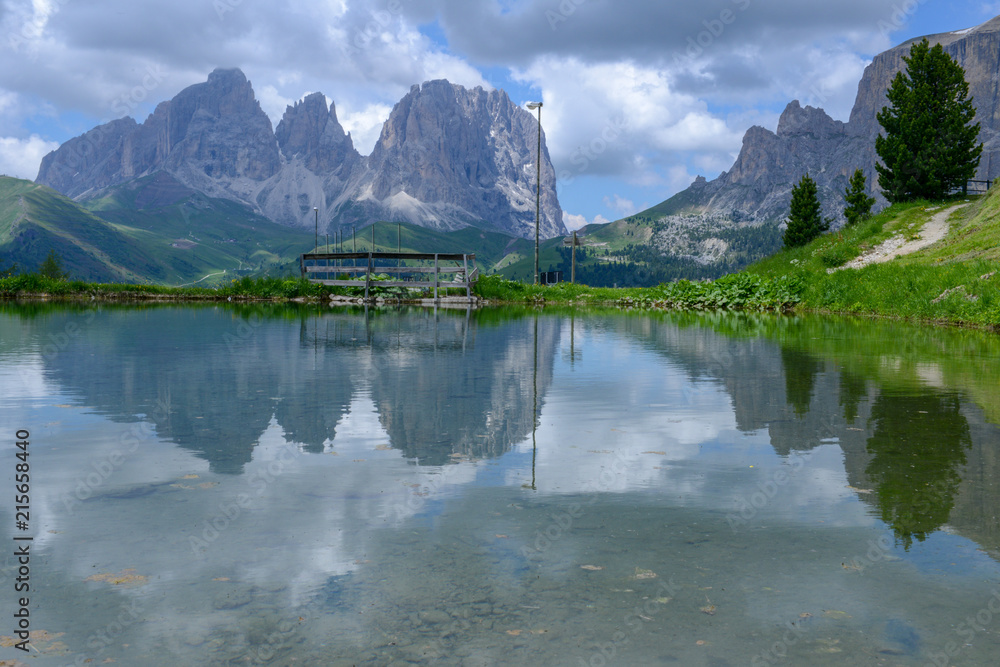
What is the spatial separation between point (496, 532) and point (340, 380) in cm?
815

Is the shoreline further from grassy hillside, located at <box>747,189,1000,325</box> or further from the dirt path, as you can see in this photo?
the dirt path

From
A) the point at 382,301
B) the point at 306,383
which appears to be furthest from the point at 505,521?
the point at 382,301

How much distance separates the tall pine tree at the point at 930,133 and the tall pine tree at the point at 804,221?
12201mm

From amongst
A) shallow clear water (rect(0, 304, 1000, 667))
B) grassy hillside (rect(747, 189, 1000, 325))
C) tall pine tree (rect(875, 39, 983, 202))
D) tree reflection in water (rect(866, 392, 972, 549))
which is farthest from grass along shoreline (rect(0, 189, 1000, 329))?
shallow clear water (rect(0, 304, 1000, 667))

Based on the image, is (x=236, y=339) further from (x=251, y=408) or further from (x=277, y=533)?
(x=277, y=533)

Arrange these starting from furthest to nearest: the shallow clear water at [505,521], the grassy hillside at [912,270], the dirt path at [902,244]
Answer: the dirt path at [902,244]
the grassy hillside at [912,270]
the shallow clear water at [505,521]

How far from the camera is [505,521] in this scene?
561cm

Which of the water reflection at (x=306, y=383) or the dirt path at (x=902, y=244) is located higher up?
the dirt path at (x=902, y=244)

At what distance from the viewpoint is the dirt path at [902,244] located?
39625 millimetres

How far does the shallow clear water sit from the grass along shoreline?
1847 centimetres

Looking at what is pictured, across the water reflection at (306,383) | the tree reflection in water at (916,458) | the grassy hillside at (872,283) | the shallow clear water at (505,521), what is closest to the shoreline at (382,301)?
the grassy hillside at (872,283)

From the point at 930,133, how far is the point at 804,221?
16513 mm

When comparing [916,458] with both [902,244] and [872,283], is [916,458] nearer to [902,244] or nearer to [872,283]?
[872,283]

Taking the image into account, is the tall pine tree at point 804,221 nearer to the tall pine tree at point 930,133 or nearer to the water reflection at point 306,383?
the tall pine tree at point 930,133
